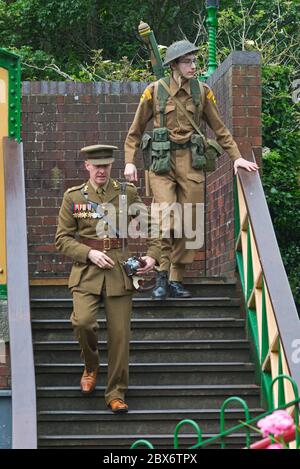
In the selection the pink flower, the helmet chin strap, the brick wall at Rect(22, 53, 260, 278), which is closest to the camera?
the pink flower

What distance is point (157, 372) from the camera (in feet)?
33.8

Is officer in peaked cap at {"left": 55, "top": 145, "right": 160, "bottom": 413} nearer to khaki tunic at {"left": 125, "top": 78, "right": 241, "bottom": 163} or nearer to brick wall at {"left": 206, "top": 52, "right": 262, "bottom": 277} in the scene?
khaki tunic at {"left": 125, "top": 78, "right": 241, "bottom": 163}

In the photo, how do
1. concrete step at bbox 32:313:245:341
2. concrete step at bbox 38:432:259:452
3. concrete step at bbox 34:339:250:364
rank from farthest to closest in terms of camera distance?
concrete step at bbox 32:313:245:341
concrete step at bbox 34:339:250:364
concrete step at bbox 38:432:259:452

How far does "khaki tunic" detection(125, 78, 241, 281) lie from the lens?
10961 millimetres

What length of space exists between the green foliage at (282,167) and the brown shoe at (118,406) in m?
6.93

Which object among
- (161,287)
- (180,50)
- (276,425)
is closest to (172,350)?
(161,287)

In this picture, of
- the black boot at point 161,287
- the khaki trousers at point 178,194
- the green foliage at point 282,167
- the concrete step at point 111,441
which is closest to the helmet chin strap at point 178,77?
the khaki trousers at point 178,194

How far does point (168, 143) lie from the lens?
10.9m

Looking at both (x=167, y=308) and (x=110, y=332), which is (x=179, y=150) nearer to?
(x=167, y=308)

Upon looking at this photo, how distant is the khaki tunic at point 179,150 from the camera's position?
36.0ft

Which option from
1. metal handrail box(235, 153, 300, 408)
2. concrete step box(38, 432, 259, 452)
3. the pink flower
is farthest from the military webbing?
the pink flower

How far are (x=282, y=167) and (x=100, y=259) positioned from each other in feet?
23.9

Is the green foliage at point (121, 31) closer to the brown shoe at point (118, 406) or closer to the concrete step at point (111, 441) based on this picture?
the brown shoe at point (118, 406)

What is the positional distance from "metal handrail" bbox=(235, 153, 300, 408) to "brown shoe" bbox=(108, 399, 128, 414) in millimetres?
933
